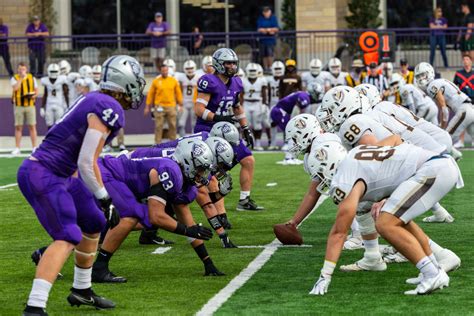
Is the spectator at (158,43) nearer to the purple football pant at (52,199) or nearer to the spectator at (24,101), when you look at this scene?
the spectator at (24,101)

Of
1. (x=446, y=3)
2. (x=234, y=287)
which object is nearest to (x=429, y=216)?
(x=234, y=287)

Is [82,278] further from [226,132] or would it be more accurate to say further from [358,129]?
[226,132]

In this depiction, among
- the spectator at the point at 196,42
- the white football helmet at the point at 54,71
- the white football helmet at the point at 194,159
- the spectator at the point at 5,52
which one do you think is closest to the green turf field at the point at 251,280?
the white football helmet at the point at 194,159

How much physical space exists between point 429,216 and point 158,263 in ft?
12.6

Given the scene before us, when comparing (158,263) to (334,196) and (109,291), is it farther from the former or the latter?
(334,196)

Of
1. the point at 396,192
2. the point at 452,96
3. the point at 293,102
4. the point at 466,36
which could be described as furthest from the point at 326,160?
the point at 466,36

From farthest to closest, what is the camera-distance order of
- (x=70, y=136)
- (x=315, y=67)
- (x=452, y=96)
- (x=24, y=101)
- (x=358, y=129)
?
(x=315, y=67) < (x=24, y=101) < (x=452, y=96) < (x=358, y=129) < (x=70, y=136)

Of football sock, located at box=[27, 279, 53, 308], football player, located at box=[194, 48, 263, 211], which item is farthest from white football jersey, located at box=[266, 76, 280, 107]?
football sock, located at box=[27, 279, 53, 308]

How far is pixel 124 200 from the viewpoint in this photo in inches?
371

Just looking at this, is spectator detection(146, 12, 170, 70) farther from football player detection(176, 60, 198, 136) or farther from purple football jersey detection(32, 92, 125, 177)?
purple football jersey detection(32, 92, 125, 177)

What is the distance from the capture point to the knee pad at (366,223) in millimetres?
9148

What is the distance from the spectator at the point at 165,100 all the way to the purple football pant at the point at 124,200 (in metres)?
15.3

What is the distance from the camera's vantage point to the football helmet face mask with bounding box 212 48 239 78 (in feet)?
43.5

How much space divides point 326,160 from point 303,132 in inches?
38.1
